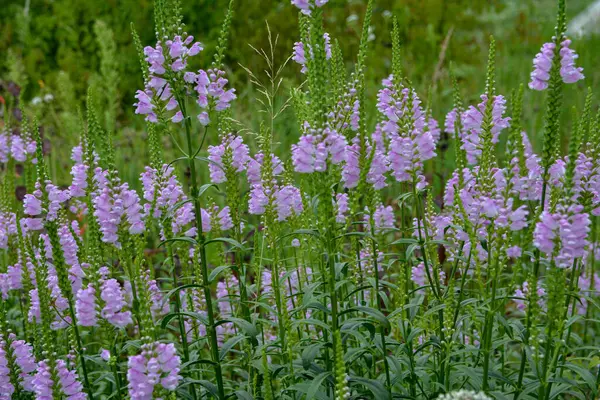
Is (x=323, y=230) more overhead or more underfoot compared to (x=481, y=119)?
more underfoot

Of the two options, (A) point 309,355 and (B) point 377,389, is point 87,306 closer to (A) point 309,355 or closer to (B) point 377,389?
(A) point 309,355

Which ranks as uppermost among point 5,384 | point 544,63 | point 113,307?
point 544,63

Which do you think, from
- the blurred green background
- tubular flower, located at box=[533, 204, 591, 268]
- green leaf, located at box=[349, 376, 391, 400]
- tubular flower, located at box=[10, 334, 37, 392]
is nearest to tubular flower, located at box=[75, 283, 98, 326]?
tubular flower, located at box=[10, 334, 37, 392]

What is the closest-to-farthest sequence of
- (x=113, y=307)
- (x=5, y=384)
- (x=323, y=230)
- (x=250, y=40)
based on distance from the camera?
(x=113, y=307), (x=323, y=230), (x=5, y=384), (x=250, y=40)

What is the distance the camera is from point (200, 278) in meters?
3.56

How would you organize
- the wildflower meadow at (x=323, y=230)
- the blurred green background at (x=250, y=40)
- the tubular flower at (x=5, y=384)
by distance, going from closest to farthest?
1. the wildflower meadow at (x=323, y=230)
2. the tubular flower at (x=5, y=384)
3. the blurred green background at (x=250, y=40)

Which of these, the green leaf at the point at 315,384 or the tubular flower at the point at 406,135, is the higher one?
the tubular flower at the point at 406,135

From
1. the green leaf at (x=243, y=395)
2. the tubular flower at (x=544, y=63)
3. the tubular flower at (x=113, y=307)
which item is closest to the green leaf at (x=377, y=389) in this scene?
the green leaf at (x=243, y=395)

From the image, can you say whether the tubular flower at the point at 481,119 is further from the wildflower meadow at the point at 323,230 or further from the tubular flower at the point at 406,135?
the tubular flower at the point at 406,135

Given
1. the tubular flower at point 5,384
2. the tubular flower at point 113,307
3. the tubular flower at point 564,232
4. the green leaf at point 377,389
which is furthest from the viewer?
the tubular flower at point 5,384

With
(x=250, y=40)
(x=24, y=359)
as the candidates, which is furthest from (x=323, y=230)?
(x=250, y=40)

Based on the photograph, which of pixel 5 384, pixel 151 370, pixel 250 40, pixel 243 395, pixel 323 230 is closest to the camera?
pixel 151 370

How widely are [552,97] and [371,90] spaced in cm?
632

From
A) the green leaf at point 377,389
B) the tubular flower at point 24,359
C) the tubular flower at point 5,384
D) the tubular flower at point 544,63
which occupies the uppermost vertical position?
the tubular flower at point 544,63
